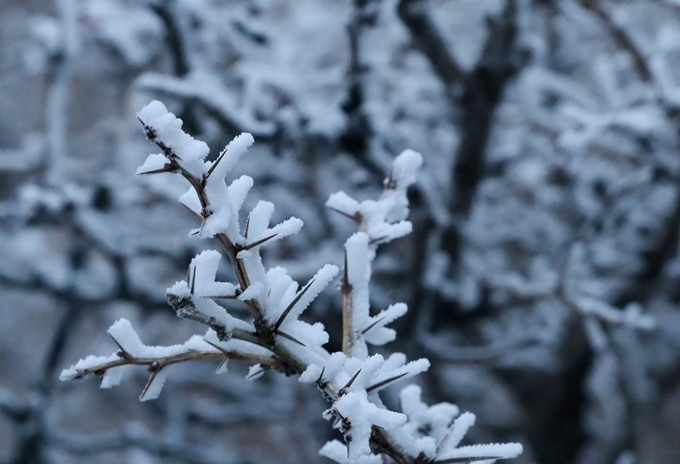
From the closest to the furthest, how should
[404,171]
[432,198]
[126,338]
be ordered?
[126,338]
[404,171]
[432,198]

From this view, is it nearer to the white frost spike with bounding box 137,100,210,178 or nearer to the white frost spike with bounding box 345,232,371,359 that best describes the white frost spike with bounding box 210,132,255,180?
the white frost spike with bounding box 137,100,210,178

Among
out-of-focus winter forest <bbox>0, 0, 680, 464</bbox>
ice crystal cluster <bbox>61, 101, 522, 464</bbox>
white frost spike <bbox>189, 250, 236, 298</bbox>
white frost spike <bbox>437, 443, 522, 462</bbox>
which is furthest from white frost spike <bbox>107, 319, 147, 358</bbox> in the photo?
out-of-focus winter forest <bbox>0, 0, 680, 464</bbox>

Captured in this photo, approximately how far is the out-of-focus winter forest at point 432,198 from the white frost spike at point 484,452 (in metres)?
1.34

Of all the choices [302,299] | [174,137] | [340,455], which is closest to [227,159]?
[174,137]

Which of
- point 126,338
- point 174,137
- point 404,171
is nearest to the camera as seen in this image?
point 174,137

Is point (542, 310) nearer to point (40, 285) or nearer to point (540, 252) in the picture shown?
point (540, 252)

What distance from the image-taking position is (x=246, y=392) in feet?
12.5

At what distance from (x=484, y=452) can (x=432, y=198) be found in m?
1.54

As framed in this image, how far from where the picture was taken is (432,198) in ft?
7.18

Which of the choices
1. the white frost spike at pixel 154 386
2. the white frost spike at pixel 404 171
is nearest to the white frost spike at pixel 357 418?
the white frost spike at pixel 154 386

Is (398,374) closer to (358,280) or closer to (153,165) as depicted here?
(358,280)

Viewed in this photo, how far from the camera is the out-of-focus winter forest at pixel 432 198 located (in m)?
2.09

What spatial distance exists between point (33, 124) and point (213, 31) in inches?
217

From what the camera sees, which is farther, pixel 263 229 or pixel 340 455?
pixel 340 455
